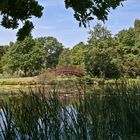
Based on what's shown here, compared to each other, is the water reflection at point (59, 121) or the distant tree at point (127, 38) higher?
the distant tree at point (127, 38)

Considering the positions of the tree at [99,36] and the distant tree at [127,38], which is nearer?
the tree at [99,36]

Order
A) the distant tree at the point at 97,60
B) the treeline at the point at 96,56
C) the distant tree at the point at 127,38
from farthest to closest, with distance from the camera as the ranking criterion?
the distant tree at the point at 127,38, the distant tree at the point at 97,60, the treeline at the point at 96,56

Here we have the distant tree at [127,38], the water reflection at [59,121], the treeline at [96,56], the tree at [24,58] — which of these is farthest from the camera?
the tree at [24,58]

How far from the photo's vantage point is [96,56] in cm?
4947

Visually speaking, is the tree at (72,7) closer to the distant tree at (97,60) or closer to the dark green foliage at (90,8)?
the dark green foliage at (90,8)

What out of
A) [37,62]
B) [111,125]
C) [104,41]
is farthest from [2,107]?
[37,62]

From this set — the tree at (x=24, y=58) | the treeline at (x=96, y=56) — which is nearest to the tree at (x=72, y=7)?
the treeline at (x=96, y=56)

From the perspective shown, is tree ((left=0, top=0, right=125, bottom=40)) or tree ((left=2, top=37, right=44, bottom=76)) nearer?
tree ((left=0, top=0, right=125, bottom=40))

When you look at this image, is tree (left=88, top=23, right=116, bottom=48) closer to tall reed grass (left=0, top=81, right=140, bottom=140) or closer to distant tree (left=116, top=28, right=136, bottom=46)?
distant tree (left=116, top=28, right=136, bottom=46)

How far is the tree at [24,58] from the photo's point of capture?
6969 cm

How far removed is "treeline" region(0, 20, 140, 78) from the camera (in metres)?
47.5

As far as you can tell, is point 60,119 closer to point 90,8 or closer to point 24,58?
point 90,8

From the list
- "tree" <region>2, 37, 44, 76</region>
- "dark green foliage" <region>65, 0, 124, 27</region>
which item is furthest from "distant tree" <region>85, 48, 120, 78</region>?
"dark green foliage" <region>65, 0, 124, 27</region>

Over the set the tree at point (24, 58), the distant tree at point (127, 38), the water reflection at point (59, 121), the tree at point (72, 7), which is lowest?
the water reflection at point (59, 121)
